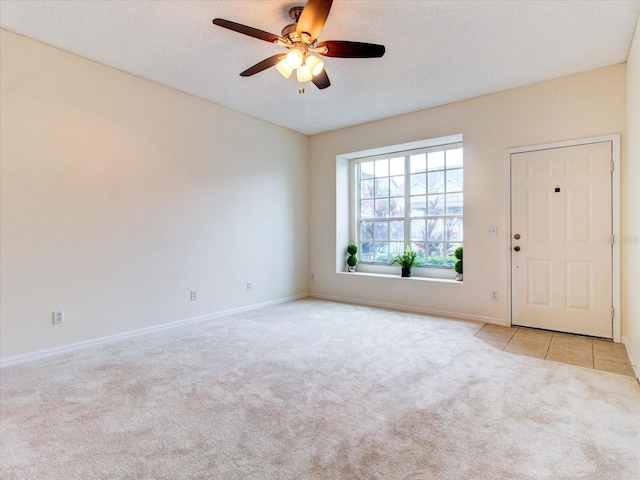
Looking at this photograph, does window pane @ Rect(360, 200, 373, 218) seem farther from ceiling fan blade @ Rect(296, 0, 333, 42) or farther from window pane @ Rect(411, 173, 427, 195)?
ceiling fan blade @ Rect(296, 0, 333, 42)

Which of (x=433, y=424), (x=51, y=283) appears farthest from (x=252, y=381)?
(x=51, y=283)

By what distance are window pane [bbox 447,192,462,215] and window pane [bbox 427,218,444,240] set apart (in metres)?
0.19

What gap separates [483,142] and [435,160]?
851 millimetres

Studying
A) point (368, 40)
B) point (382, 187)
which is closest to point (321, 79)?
point (368, 40)

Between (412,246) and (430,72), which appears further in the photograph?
(412,246)

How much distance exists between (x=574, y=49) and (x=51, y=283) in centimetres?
517

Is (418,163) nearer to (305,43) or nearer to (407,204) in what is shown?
(407,204)

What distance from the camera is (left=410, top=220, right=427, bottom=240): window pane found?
197 inches

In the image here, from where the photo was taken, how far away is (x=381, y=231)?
5.46 metres

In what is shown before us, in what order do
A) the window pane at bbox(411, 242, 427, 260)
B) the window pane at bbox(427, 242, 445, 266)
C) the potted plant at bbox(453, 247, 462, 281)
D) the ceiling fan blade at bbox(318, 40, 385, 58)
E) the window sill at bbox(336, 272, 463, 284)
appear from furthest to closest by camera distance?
the window pane at bbox(411, 242, 427, 260)
the window pane at bbox(427, 242, 445, 266)
the window sill at bbox(336, 272, 463, 284)
the potted plant at bbox(453, 247, 462, 281)
the ceiling fan blade at bbox(318, 40, 385, 58)

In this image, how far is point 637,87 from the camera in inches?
104

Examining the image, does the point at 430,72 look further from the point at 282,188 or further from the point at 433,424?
the point at 433,424

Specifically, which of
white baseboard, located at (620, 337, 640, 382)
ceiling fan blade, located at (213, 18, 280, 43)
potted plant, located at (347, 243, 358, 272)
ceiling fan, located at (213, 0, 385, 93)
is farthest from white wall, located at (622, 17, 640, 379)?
potted plant, located at (347, 243, 358, 272)

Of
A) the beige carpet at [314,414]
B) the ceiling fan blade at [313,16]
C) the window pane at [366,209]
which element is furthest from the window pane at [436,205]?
the ceiling fan blade at [313,16]
